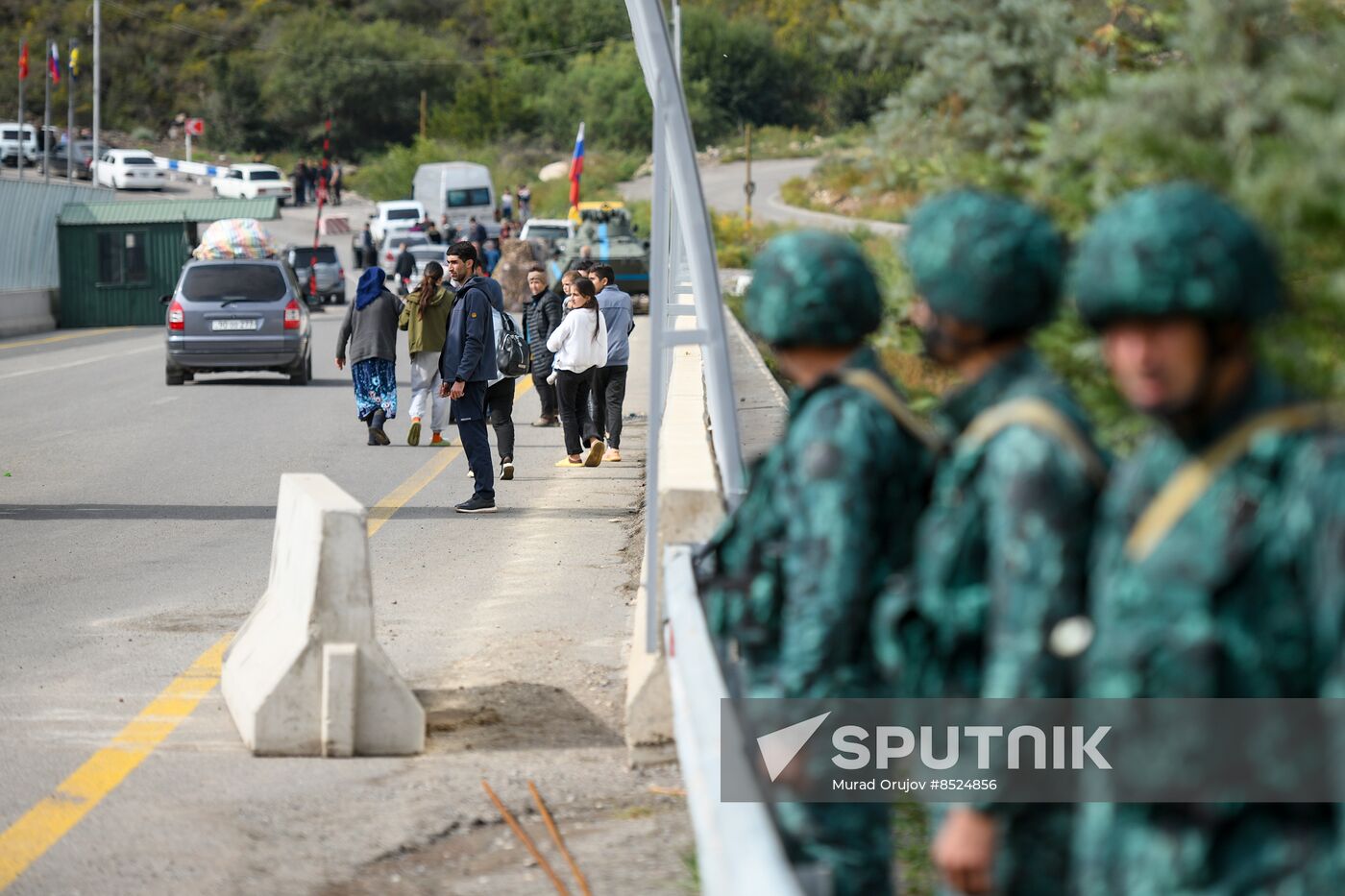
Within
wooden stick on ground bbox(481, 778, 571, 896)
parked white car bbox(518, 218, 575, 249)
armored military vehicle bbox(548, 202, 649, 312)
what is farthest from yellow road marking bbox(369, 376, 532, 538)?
parked white car bbox(518, 218, 575, 249)

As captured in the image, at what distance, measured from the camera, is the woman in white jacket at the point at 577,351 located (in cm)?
1550

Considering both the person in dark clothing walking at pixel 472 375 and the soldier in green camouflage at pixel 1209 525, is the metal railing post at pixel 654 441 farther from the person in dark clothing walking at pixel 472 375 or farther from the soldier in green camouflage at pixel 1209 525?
the person in dark clothing walking at pixel 472 375

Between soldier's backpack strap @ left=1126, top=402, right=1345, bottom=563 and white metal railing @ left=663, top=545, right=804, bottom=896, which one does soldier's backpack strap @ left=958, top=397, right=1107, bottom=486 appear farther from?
white metal railing @ left=663, top=545, right=804, bottom=896

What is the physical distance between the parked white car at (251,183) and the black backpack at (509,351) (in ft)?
217

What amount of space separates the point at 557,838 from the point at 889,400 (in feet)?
8.73

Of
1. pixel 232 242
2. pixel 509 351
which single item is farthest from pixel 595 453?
pixel 232 242

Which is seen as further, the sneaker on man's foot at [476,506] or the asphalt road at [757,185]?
the asphalt road at [757,185]

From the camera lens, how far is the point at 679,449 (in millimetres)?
7719

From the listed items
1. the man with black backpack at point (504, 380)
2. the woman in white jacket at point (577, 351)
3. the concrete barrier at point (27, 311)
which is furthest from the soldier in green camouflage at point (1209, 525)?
the concrete barrier at point (27, 311)

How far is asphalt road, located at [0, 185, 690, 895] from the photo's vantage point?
5.61 m

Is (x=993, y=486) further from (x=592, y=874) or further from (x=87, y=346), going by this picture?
(x=87, y=346)

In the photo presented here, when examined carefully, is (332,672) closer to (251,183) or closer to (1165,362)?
(1165,362)

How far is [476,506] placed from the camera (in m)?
13.2

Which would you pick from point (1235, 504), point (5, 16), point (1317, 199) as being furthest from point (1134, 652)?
point (5, 16)
